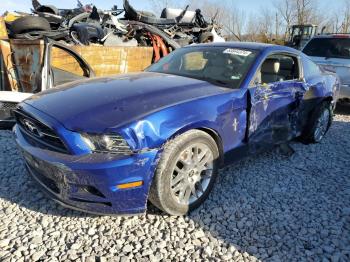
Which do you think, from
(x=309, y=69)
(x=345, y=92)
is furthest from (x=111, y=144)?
(x=345, y=92)

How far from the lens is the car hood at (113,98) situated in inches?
98.1

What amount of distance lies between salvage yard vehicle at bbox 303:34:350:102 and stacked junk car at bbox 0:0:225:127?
377cm

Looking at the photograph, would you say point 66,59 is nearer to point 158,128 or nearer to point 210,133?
point 210,133

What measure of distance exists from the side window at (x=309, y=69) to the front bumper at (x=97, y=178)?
302cm

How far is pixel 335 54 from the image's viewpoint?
732cm

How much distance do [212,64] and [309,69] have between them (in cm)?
176

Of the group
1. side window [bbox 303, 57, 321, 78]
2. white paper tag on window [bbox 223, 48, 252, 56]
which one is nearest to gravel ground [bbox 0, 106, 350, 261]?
white paper tag on window [bbox 223, 48, 252, 56]

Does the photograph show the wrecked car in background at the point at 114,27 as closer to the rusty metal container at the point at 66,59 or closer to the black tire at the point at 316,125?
the rusty metal container at the point at 66,59

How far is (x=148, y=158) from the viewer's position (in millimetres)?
2457

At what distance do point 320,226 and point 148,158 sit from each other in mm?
1714

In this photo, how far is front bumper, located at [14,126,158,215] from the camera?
7.78 feet

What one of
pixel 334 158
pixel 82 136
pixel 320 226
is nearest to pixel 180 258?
pixel 82 136

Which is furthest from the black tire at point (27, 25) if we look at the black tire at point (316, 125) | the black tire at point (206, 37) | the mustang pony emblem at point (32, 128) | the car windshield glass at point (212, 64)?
the black tire at point (206, 37)

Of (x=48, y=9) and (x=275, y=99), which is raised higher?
(x=48, y=9)
